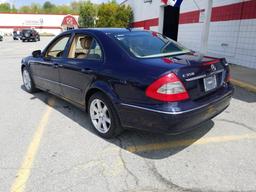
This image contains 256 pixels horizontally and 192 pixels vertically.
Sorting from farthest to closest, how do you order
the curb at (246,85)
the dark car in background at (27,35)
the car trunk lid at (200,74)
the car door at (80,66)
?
the dark car in background at (27,35) < the curb at (246,85) < the car door at (80,66) < the car trunk lid at (200,74)

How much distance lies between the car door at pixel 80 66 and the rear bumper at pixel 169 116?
3.01 ft

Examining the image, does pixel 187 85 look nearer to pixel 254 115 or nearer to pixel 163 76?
pixel 163 76

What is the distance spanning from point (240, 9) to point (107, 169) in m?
8.83

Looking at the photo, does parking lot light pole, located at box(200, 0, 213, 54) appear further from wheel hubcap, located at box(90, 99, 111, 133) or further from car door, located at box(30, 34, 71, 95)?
wheel hubcap, located at box(90, 99, 111, 133)

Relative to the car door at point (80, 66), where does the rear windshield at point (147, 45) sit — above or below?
above

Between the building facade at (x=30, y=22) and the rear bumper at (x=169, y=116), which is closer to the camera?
the rear bumper at (x=169, y=116)

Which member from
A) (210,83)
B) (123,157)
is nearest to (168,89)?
(210,83)

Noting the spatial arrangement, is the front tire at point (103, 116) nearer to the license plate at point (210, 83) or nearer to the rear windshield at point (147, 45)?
the rear windshield at point (147, 45)

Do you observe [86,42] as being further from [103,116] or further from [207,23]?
[207,23]

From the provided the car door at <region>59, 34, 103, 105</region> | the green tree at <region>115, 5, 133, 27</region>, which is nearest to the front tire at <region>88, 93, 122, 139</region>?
the car door at <region>59, 34, 103, 105</region>

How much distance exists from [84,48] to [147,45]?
1.21 m

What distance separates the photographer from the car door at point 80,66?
4219 millimetres

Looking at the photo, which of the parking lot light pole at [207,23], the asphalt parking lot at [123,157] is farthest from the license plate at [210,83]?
the parking lot light pole at [207,23]

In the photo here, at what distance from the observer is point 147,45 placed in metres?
4.21
